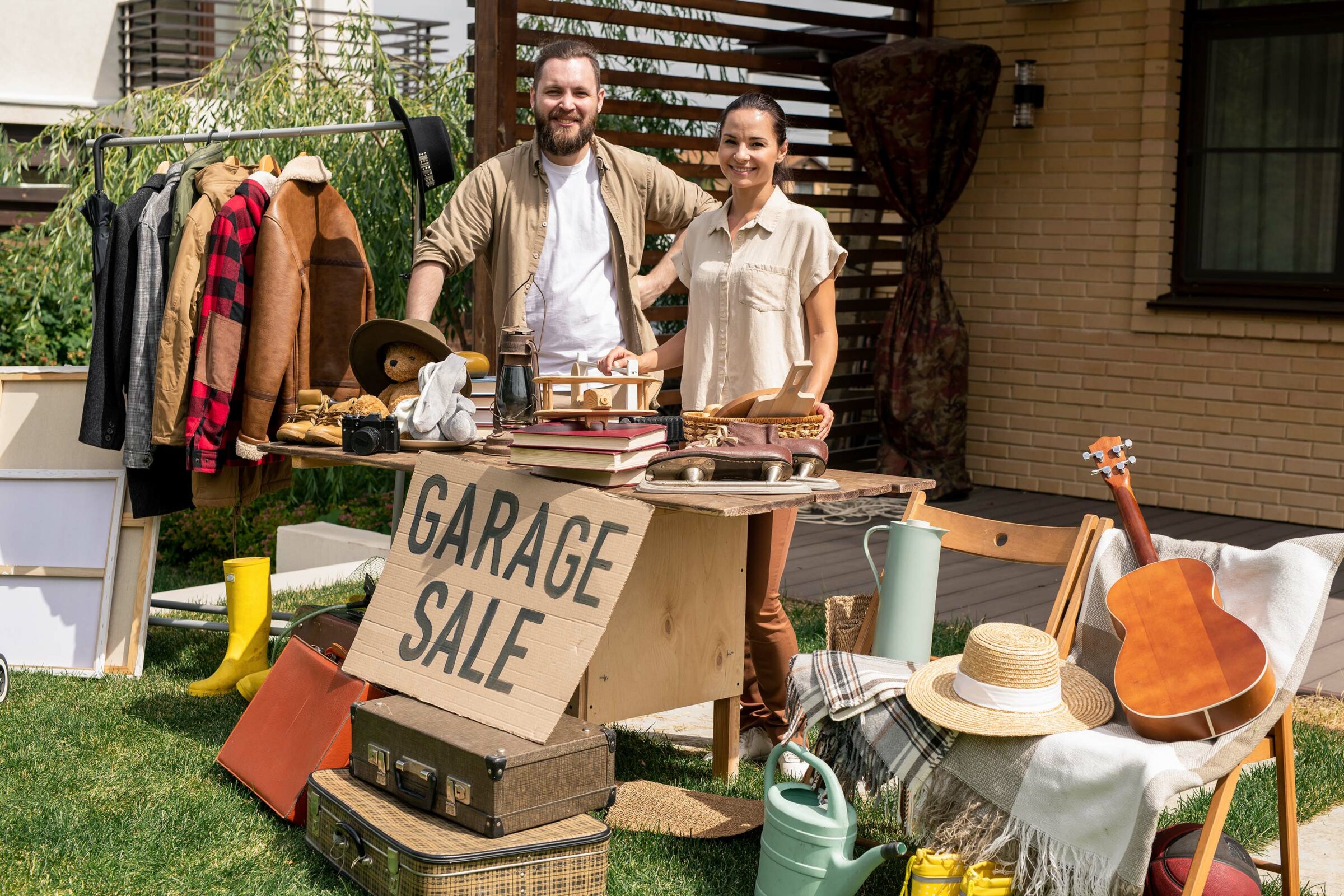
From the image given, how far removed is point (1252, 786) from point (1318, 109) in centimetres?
472

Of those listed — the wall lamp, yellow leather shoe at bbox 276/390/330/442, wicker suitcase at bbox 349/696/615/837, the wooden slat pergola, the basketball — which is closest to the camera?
the basketball

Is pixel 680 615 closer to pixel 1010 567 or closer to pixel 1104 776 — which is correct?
pixel 1104 776

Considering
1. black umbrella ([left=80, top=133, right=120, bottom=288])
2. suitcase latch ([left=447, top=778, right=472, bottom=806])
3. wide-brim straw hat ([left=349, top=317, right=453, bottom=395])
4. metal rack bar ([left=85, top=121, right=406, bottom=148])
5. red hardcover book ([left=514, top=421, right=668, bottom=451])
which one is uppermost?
metal rack bar ([left=85, top=121, right=406, bottom=148])

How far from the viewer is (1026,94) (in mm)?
A: 7871

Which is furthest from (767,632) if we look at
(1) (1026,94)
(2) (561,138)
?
(1) (1026,94)

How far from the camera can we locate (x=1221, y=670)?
2.72 meters

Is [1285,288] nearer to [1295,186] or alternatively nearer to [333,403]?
[1295,186]

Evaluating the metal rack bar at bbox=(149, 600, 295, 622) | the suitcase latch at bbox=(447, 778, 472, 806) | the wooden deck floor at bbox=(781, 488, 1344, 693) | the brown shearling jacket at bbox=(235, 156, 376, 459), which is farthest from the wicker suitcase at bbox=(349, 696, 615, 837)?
the wooden deck floor at bbox=(781, 488, 1344, 693)

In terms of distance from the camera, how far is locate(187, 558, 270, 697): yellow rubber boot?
4477 millimetres

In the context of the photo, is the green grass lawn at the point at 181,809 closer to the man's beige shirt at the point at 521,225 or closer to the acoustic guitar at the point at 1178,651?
the acoustic guitar at the point at 1178,651

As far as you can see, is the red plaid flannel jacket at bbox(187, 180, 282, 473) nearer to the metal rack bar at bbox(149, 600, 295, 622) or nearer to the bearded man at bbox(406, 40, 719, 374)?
the bearded man at bbox(406, 40, 719, 374)

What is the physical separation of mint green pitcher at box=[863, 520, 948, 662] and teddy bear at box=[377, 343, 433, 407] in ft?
4.61

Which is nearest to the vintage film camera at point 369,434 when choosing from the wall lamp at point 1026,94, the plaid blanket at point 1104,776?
the plaid blanket at point 1104,776

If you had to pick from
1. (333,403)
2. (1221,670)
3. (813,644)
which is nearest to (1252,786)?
(1221,670)
